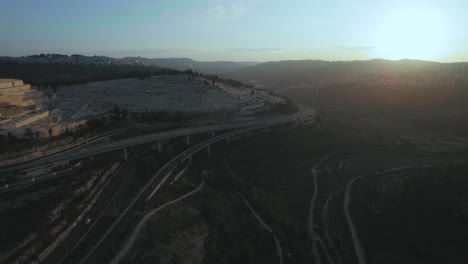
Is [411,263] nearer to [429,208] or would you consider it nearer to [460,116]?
[429,208]

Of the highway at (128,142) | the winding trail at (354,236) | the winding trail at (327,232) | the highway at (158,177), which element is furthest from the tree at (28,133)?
the winding trail at (354,236)

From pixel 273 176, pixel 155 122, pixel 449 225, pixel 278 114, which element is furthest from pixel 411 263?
pixel 278 114

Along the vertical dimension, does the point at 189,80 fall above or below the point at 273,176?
above

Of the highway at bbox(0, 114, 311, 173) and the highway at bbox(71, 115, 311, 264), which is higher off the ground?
the highway at bbox(0, 114, 311, 173)

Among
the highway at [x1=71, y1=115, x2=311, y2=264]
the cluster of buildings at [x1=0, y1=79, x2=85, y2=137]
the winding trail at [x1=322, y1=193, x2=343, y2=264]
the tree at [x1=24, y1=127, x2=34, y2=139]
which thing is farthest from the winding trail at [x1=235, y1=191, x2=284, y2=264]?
the cluster of buildings at [x1=0, y1=79, x2=85, y2=137]

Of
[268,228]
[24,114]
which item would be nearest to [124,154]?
[268,228]

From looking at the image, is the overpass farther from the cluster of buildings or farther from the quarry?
the quarry

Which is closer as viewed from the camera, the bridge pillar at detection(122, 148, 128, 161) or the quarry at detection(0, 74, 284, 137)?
the bridge pillar at detection(122, 148, 128, 161)

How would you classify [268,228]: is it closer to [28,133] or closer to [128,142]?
[128,142]

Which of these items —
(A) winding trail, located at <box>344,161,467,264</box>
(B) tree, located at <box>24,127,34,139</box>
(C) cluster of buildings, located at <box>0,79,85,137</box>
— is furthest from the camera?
(C) cluster of buildings, located at <box>0,79,85,137</box>

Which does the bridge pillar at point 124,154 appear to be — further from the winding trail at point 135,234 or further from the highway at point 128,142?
the winding trail at point 135,234

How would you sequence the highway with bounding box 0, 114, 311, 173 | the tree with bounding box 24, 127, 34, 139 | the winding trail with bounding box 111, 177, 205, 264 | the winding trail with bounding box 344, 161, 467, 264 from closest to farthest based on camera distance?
the winding trail with bounding box 111, 177, 205, 264 < the winding trail with bounding box 344, 161, 467, 264 < the highway with bounding box 0, 114, 311, 173 < the tree with bounding box 24, 127, 34, 139
